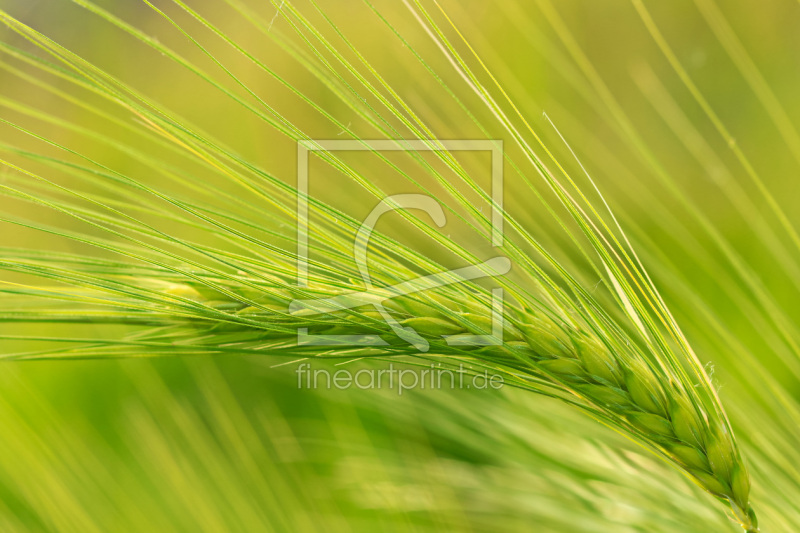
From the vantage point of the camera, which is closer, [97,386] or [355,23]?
[97,386]

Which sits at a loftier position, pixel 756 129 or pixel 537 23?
pixel 537 23

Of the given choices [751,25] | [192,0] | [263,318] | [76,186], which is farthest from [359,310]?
[192,0]

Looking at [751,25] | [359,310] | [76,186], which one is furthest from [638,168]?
[76,186]

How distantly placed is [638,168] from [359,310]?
0.82 meters

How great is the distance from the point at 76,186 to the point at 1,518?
0.82 meters

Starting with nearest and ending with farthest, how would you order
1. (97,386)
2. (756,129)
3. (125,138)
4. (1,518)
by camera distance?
(1,518) → (756,129) → (97,386) → (125,138)

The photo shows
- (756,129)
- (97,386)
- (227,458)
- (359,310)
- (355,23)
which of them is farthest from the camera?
(355,23)

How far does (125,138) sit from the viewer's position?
57.2 inches

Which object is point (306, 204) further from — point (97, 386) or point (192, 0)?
point (192, 0)

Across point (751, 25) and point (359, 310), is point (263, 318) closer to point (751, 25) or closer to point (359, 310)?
point (359, 310)

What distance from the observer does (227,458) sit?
0.93m

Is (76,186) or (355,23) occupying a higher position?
(355,23)

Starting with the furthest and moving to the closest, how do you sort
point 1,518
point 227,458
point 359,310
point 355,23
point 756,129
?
1. point 355,23
2. point 756,129
3. point 227,458
4. point 1,518
5. point 359,310

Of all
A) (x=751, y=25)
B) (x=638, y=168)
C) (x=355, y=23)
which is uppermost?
(x=355, y=23)
